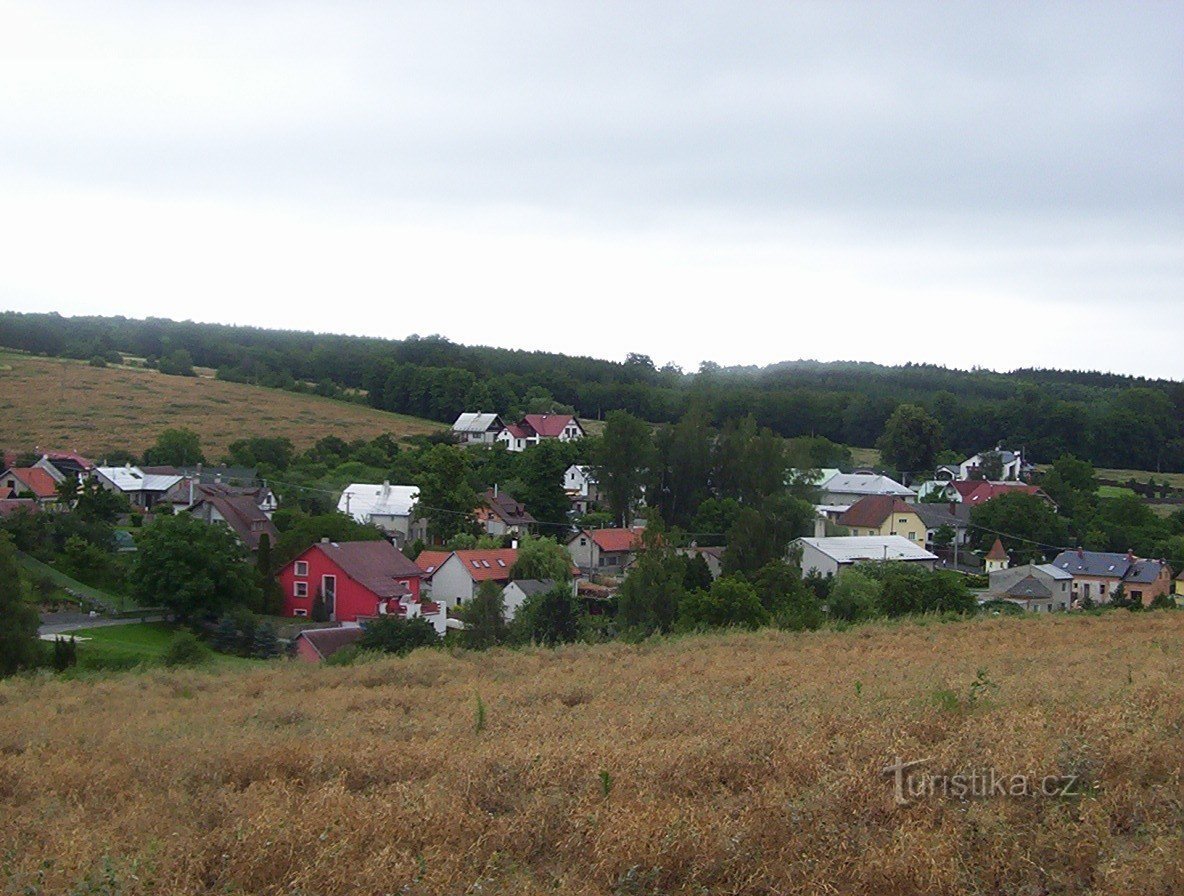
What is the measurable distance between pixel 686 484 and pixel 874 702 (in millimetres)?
46476

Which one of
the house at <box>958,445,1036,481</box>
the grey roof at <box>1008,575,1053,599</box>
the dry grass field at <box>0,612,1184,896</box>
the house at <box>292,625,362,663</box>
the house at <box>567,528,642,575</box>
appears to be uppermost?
the dry grass field at <box>0,612,1184,896</box>

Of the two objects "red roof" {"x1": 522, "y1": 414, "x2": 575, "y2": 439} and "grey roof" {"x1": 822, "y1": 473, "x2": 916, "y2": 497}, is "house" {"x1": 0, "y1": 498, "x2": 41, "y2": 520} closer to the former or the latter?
"red roof" {"x1": 522, "y1": 414, "x2": 575, "y2": 439}

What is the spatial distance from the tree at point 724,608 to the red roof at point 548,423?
188ft

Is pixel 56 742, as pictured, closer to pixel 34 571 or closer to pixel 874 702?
pixel 874 702

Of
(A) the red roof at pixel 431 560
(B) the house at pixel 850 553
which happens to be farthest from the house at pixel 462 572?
(B) the house at pixel 850 553

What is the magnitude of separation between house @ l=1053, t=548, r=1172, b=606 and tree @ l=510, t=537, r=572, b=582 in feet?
68.5

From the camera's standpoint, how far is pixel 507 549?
4466 cm

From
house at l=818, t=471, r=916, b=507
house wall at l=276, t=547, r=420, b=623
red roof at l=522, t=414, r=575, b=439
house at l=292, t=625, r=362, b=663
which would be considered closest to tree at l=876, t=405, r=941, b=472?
house at l=818, t=471, r=916, b=507

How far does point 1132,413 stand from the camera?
9375cm

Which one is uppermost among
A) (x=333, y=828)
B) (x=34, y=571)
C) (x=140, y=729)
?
(x=333, y=828)

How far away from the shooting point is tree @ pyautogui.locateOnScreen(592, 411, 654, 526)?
177 feet

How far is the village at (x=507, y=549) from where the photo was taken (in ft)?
118

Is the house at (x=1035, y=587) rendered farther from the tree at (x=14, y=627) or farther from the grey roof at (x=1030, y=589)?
the tree at (x=14, y=627)

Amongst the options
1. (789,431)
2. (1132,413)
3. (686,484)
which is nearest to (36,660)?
(686,484)
